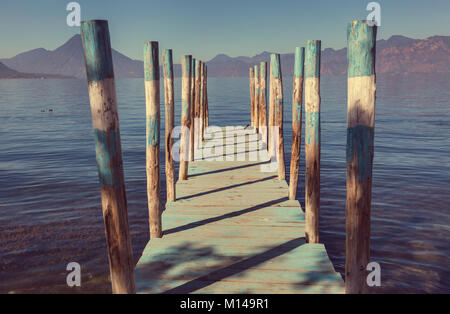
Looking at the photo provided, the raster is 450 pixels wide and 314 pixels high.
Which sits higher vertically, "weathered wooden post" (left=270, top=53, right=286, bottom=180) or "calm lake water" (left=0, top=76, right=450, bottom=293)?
"weathered wooden post" (left=270, top=53, right=286, bottom=180)

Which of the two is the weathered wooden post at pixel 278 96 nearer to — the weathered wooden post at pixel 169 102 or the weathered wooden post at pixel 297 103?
the weathered wooden post at pixel 297 103

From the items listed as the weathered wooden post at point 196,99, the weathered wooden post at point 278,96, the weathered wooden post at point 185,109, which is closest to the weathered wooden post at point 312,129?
the weathered wooden post at point 278,96

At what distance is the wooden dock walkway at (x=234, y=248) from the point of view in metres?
4.19

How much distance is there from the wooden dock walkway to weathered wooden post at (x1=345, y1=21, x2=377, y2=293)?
51cm

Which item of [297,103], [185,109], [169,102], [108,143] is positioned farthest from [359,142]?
[185,109]

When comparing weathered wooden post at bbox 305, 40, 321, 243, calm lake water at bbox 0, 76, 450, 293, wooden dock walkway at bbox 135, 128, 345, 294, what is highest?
weathered wooden post at bbox 305, 40, 321, 243

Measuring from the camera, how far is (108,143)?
332 cm

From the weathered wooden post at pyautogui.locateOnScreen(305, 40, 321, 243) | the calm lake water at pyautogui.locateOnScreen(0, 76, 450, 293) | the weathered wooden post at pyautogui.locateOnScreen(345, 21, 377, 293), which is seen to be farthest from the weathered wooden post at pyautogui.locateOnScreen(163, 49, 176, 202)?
the weathered wooden post at pyautogui.locateOnScreen(345, 21, 377, 293)

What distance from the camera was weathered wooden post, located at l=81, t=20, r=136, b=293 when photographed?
314cm

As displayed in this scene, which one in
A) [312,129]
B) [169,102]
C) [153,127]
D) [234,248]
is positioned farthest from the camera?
[169,102]

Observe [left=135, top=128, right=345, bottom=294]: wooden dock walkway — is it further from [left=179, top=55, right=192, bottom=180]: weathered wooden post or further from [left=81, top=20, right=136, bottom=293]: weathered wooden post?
[left=81, top=20, right=136, bottom=293]: weathered wooden post

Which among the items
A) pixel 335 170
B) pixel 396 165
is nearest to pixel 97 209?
pixel 335 170

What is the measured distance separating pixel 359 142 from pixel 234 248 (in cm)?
241

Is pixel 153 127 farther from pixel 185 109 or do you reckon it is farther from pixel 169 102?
pixel 185 109
